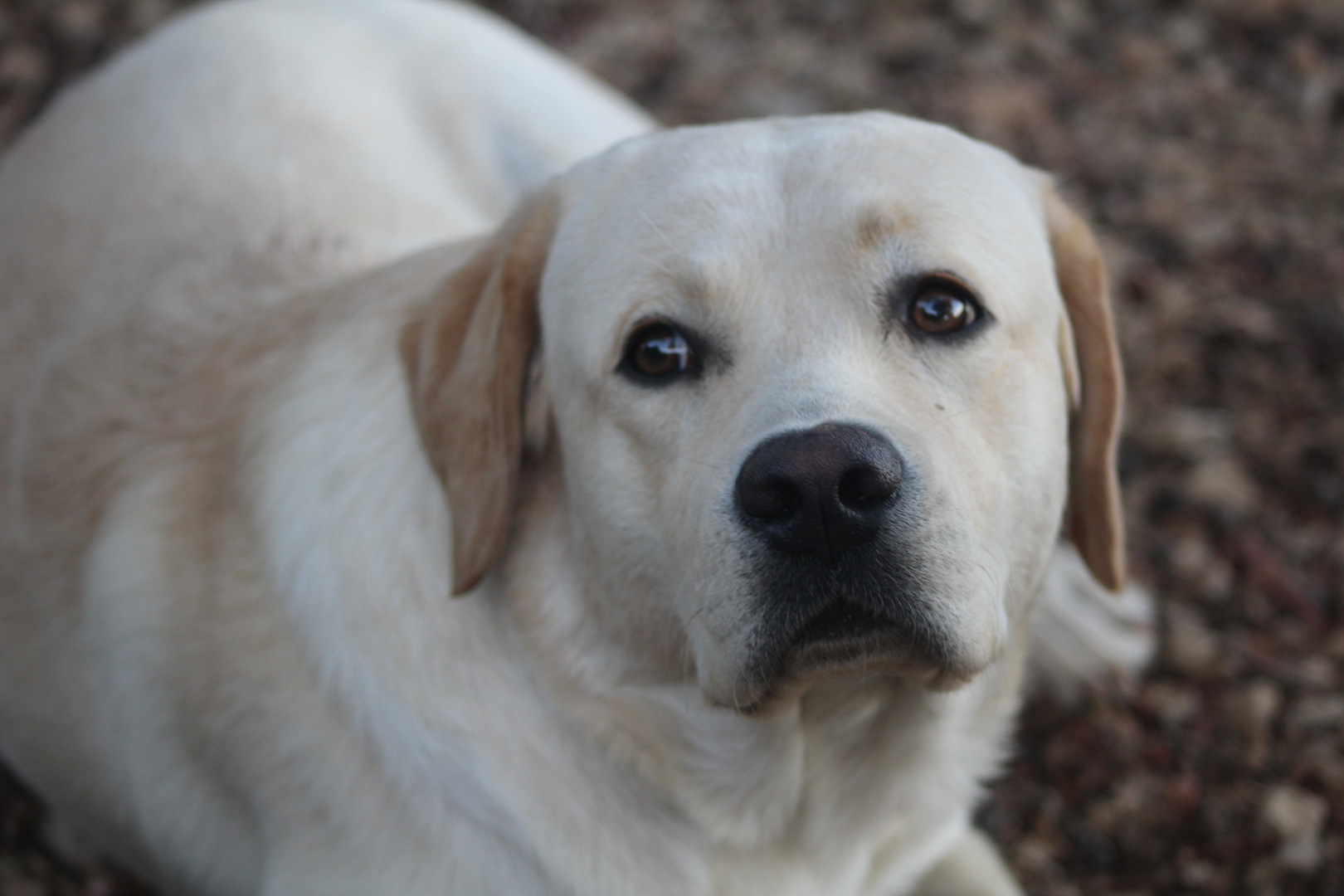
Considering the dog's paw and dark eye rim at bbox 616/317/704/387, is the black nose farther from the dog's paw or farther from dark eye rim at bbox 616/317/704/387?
the dog's paw

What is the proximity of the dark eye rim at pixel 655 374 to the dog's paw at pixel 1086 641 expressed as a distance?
1.87m

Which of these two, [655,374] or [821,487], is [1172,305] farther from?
[821,487]

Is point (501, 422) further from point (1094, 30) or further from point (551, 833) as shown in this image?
point (1094, 30)

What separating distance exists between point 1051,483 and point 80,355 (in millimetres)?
2223

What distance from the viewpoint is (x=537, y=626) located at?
7.36ft

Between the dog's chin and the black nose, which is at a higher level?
the black nose

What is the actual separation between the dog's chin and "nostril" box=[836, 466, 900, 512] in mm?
175

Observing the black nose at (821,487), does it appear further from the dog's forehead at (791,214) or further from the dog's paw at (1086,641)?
the dog's paw at (1086,641)

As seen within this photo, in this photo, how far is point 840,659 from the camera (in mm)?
1944

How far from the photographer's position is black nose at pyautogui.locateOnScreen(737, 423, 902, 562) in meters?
1.75

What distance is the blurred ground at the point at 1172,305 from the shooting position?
3.29 meters

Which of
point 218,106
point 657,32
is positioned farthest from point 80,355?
point 657,32

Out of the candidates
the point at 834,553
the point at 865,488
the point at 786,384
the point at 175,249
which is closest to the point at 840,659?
the point at 834,553

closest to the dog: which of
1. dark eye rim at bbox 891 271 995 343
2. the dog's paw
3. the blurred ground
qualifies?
dark eye rim at bbox 891 271 995 343
